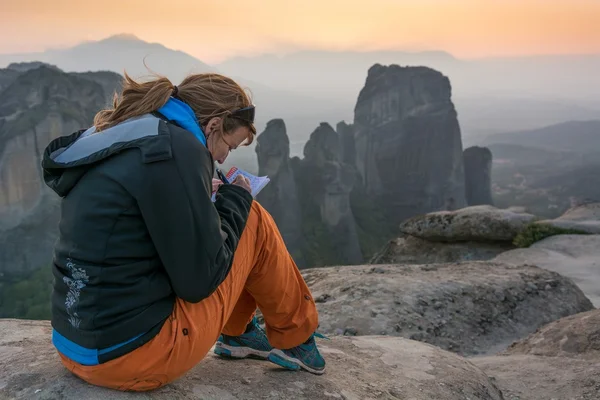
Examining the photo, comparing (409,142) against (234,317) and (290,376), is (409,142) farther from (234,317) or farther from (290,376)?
(290,376)

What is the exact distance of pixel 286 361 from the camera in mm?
4324

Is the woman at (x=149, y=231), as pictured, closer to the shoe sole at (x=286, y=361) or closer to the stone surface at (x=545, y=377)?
the shoe sole at (x=286, y=361)

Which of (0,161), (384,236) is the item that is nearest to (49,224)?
(0,161)

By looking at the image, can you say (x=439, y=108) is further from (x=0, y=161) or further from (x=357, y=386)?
(x=357, y=386)

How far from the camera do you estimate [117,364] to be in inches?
123

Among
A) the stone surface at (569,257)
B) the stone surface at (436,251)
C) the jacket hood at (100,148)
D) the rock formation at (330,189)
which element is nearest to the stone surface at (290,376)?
the jacket hood at (100,148)

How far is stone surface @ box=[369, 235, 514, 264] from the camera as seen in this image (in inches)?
592

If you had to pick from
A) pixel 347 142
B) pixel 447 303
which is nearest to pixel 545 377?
pixel 447 303

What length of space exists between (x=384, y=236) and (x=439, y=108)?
24360mm

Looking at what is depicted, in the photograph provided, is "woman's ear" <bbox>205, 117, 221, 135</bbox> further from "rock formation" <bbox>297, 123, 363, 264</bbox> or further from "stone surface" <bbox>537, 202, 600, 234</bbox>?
"rock formation" <bbox>297, 123, 363, 264</bbox>

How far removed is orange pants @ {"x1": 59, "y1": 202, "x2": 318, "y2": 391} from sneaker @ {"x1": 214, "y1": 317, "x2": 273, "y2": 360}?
0.21ft

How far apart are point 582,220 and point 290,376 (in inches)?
653

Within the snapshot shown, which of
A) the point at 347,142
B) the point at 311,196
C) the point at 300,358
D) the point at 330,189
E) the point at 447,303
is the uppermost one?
the point at 300,358

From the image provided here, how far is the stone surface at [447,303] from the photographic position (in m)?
7.88
